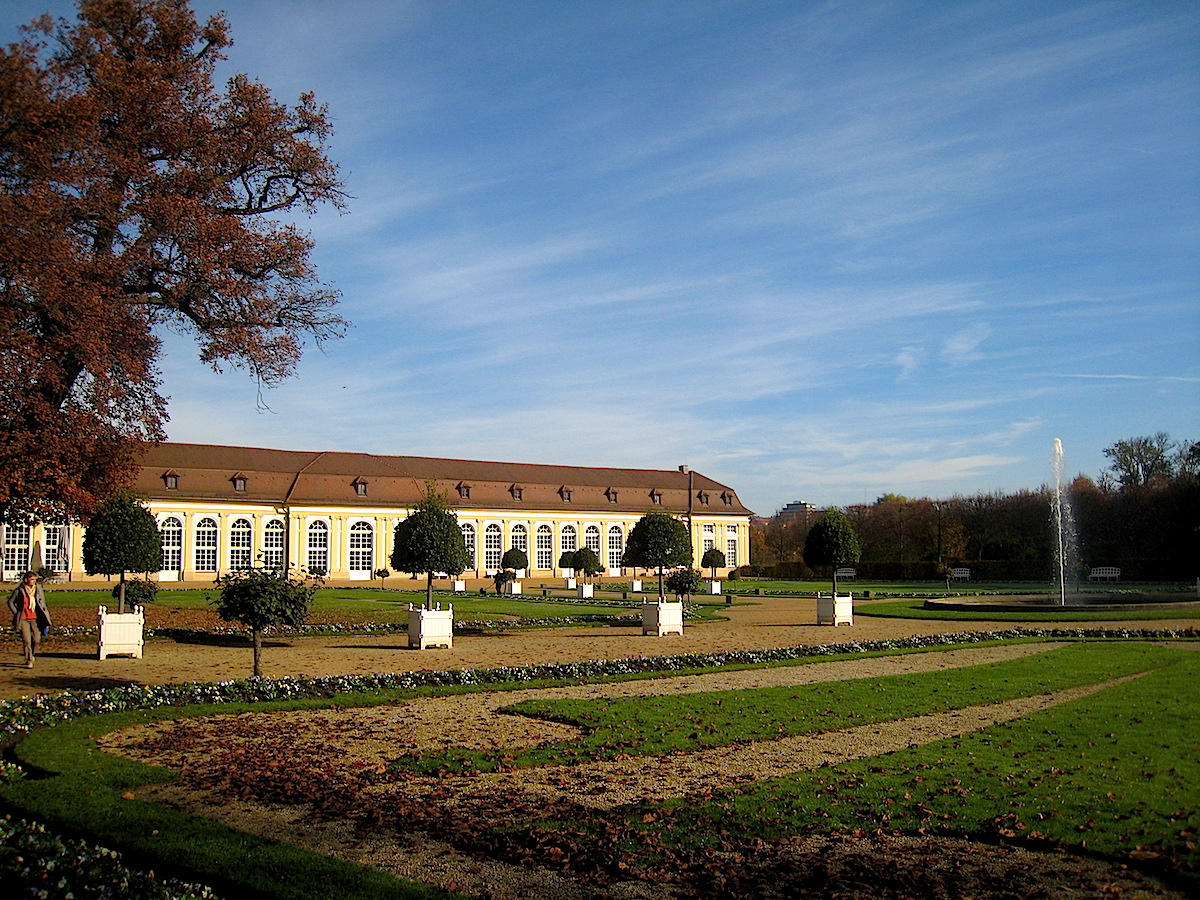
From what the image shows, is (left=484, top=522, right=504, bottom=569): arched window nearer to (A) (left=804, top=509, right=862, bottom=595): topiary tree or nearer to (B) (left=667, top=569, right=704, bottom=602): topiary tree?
(A) (left=804, top=509, right=862, bottom=595): topiary tree

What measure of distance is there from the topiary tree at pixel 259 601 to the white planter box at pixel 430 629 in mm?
5306

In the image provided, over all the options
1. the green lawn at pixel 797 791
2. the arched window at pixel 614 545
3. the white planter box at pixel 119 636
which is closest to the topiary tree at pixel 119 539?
the white planter box at pixel 119 636

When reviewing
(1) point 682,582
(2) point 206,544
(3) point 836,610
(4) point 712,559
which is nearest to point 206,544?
(2) point 206,544

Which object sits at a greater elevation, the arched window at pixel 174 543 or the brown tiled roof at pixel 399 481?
the brown tiled roof at pixel 399 481

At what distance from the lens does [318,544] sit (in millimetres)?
60969

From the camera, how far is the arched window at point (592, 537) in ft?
232

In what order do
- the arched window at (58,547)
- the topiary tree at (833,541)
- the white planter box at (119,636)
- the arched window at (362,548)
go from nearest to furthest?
the white planter box at (119,636), the topiary tree at (833,541), the arched window at (58,547), the arched window at (362,548)

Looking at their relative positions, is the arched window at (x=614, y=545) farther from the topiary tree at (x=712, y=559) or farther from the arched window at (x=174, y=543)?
the arched window at (x=174, y=543)

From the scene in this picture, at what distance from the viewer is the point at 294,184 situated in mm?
23656

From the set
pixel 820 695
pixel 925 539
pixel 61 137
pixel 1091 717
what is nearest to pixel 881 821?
pixel 1091 717

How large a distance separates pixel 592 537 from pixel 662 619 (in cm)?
4819

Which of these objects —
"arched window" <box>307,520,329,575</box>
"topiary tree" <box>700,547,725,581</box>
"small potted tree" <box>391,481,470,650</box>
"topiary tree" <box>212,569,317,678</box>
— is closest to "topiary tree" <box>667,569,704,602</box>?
"small potted tree" <box>391,481,470,650</box>

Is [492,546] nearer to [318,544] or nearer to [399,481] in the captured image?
[399,481]

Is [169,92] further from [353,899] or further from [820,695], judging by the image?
[353,899]
